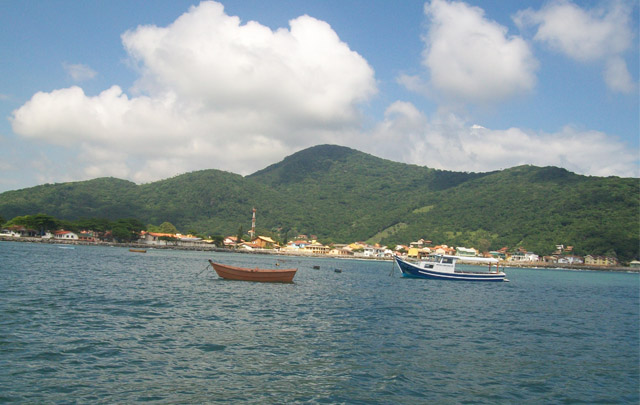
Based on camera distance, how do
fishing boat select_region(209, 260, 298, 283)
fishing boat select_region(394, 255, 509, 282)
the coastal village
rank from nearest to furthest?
fishing boat select_region(209, 260, 298, 283)
fishing boat select_region(394, 255, 509, 282)
the coastal village

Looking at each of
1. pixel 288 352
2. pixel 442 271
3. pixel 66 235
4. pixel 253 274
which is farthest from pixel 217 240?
pixel 288 352

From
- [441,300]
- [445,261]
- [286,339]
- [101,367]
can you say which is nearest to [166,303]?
[286,339]

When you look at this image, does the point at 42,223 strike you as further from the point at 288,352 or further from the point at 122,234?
the point at 288,352

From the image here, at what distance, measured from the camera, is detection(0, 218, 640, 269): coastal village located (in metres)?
118

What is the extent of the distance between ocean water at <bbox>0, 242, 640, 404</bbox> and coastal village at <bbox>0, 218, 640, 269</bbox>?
95.8m

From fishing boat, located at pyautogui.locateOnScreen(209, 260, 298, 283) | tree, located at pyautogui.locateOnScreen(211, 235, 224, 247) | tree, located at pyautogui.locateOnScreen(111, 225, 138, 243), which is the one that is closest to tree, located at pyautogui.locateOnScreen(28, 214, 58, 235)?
tree, located at pyautogui.locateOnScreen(111, 225, 138, 243)

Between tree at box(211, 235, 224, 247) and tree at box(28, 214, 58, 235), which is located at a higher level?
tree at box(28, 214, 58, 235)

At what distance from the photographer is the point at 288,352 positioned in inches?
554

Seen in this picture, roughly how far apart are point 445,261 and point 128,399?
53.5 meters

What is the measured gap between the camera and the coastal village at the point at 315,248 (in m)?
118

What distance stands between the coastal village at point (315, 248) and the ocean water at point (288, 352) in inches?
3772

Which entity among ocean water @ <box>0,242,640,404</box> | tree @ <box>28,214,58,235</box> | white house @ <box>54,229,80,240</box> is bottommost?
ocean water @ <box>0,242,640,404</box>

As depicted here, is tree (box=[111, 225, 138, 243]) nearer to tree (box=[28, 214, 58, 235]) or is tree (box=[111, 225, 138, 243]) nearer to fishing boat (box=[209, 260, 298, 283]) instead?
tree (box=[28, 214, 58, 235])

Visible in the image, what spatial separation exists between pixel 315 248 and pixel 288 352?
148m
